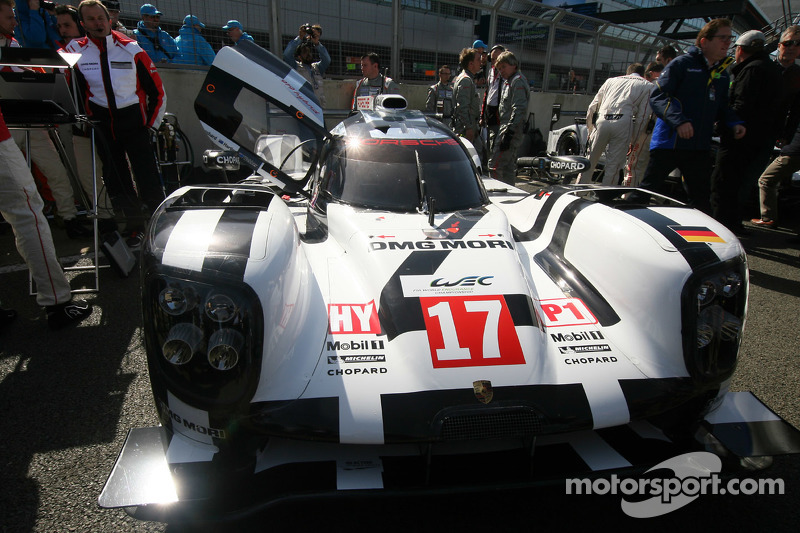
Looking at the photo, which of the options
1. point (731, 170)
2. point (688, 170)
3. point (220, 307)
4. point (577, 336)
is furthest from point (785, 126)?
point (220, 307)

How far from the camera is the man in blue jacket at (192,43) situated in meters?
6.97

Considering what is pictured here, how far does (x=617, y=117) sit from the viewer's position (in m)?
5.77

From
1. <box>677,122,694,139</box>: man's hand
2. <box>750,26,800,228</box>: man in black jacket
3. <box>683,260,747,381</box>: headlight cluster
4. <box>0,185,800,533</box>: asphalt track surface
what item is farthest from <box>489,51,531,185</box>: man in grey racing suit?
<box>683,260,747,381</box>: headlight cluster

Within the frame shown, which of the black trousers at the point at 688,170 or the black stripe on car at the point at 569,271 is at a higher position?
the black trousers at the point at 688,170

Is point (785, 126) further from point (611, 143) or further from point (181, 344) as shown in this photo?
point (181, 344)

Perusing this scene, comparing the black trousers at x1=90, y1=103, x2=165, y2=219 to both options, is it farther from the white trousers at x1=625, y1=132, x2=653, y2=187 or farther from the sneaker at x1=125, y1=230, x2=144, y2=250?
the white trousers at x1=625, y1=132, x2=653, y2=187

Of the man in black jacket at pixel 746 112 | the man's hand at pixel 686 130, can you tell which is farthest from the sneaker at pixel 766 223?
the man's hand at pixel 686 130

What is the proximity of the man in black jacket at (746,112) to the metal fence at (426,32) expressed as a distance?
597 centimetres

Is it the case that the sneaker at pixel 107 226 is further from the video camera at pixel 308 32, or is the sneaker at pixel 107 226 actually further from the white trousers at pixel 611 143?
the white trousers at pixel 611 143

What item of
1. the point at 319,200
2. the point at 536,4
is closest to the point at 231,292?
the point at 319,200

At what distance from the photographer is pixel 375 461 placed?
158 cm

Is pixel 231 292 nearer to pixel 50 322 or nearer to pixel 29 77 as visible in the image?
pixel 50 322

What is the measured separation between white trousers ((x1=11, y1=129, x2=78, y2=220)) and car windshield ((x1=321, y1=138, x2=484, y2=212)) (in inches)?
140

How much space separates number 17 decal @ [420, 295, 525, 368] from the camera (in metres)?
1.77
